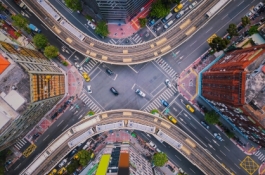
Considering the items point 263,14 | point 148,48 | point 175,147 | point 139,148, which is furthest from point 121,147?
point 263,14

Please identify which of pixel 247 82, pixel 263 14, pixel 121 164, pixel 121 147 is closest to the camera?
pixel 247 82

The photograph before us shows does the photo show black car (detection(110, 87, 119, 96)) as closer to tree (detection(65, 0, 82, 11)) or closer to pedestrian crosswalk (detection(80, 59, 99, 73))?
pedestrian crosswalk (detection(80, 59, 99, 73))

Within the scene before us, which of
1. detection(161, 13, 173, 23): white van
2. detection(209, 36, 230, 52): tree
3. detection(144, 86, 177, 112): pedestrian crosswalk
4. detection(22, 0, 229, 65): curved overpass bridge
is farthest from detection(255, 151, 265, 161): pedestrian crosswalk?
detection(161, 13, 173, 23): white van

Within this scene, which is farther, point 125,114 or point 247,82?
point 125,114

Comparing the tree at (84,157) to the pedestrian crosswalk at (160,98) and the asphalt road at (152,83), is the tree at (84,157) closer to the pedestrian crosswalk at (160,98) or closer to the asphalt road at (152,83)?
the asphalt road at (152,83)

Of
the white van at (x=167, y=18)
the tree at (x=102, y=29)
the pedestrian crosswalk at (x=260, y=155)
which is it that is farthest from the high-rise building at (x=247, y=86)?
the tree at (x=102, y=29)

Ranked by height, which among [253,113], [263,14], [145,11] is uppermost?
[145,11]

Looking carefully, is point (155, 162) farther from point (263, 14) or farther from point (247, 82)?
point (263, 14)

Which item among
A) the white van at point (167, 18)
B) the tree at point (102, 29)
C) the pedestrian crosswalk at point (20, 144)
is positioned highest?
the tree at point (102, 29)
